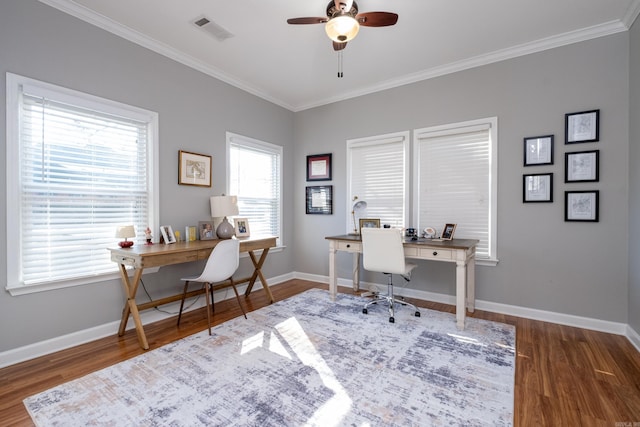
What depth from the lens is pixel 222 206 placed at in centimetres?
346

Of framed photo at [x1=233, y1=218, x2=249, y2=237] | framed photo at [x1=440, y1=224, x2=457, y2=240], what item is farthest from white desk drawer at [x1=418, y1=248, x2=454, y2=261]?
framed photo at [x1=233, y1=218, x2=249, y2=237]

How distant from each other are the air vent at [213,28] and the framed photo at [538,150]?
10.9 ft

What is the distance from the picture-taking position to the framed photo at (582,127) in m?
2.81

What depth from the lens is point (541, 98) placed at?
308 cm

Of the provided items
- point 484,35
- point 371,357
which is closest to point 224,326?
point 371,357

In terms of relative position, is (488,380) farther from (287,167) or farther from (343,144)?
(287,167)

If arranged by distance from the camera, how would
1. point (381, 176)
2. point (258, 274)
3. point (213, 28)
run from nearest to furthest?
point (213, 28) → point (258, 274) → point (381, 176)

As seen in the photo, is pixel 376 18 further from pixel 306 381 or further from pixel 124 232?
pixel 124 232

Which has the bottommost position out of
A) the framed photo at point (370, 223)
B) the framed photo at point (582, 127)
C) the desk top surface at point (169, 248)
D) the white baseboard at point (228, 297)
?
the white baseboard at point (228, 297)

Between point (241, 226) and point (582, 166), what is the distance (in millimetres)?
3860

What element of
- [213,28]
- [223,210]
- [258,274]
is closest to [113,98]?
[213,28]

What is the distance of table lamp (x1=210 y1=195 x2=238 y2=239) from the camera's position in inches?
136

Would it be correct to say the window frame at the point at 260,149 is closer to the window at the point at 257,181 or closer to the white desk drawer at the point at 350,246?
the window at the point at 257,181

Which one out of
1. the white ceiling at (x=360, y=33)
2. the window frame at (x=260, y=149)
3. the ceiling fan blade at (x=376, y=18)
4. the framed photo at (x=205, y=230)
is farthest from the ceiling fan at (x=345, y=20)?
the framed photo at (x=205, y=230)
